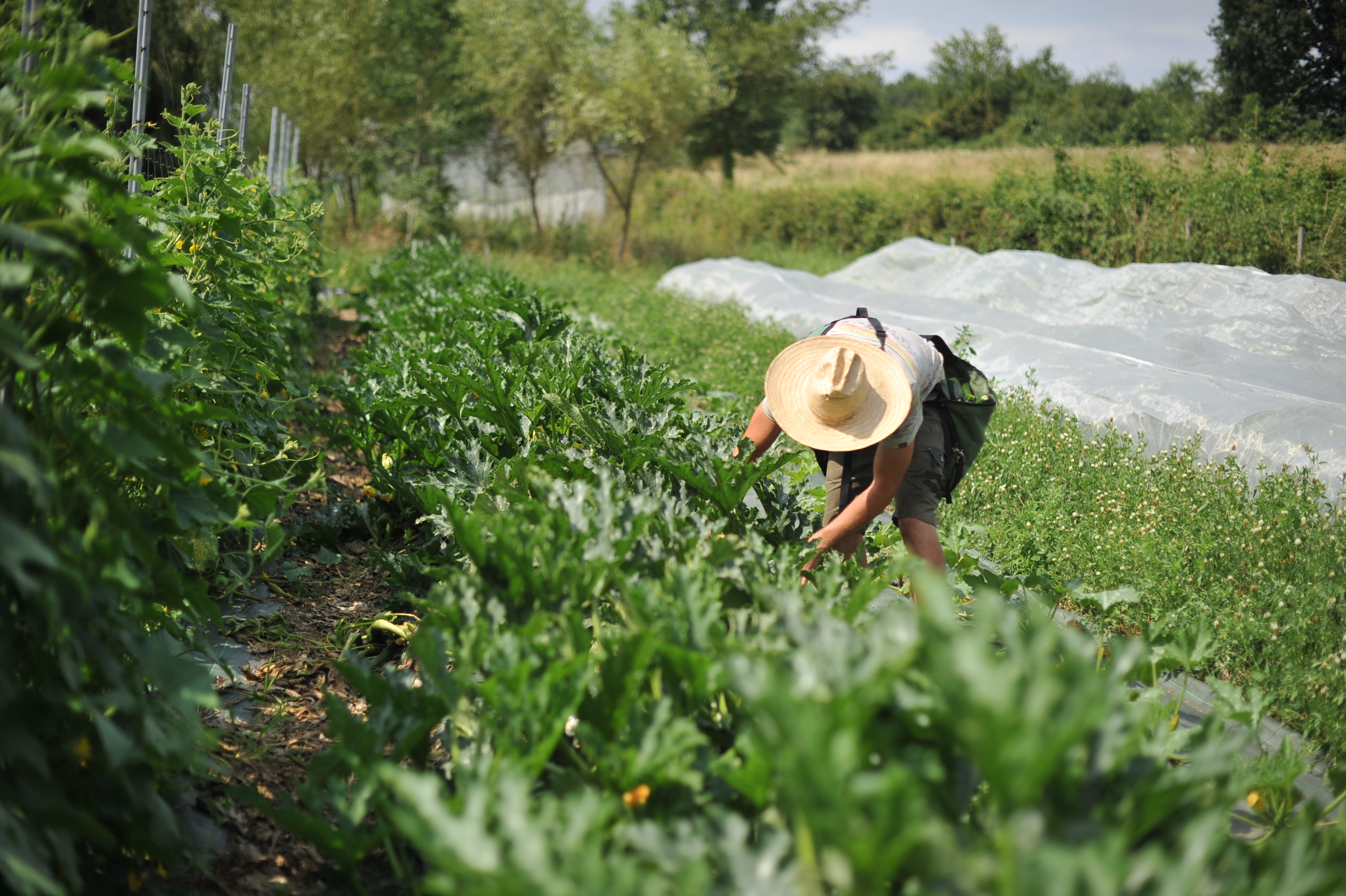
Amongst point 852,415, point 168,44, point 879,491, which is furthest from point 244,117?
point 879,491

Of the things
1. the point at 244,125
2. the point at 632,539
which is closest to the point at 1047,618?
the point at 632,539

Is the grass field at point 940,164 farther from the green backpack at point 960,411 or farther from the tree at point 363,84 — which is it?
the green backpack at point 960,411

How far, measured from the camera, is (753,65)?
2695 cm

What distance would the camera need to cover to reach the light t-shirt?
3.00 meters

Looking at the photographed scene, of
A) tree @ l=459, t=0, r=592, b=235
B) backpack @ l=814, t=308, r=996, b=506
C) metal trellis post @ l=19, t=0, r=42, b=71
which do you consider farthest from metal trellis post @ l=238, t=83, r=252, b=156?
tree @ l=459, t=0, r=592, b=235

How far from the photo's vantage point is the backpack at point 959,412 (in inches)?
137

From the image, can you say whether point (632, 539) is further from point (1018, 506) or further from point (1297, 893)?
point (1018, 506)

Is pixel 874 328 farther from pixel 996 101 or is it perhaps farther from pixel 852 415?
pixel 996 101

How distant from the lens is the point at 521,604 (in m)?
1.93

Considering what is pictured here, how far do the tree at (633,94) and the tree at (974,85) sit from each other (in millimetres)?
22844

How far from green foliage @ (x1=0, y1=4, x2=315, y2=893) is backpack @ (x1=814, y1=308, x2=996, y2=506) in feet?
7.61

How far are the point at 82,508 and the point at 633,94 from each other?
21.1m

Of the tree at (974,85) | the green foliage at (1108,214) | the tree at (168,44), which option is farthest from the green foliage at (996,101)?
the tree at (168,44)

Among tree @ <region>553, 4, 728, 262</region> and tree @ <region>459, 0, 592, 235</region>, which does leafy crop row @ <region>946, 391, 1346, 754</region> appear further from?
tree @ <region>459, 0, 592, 235</region>
